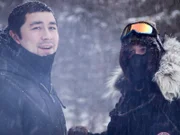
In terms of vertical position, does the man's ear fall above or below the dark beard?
above

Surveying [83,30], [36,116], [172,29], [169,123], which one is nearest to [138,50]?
[169,123]

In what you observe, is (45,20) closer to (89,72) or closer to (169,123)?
(169,123)

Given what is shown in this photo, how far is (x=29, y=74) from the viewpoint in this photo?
4.28 ft

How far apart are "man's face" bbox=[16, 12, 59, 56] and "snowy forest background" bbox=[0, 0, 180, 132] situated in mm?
828

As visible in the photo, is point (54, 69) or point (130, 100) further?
point (54, 69)

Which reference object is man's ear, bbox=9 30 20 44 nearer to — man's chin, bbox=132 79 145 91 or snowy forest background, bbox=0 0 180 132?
man's chin, bbox=132 79 145 91

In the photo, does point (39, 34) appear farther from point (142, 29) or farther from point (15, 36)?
point (142, 29)

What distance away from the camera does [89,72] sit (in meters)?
2.42

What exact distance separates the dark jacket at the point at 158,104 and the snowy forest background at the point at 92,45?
30.3 inches

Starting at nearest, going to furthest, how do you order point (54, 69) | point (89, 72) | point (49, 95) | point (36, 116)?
point (36, 116) → point (49, 95) → point (54, 69) → point (89, 72)

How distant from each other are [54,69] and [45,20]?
90 cm

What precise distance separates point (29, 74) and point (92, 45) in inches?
47.4

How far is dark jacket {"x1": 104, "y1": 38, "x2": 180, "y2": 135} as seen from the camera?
51.4 inches

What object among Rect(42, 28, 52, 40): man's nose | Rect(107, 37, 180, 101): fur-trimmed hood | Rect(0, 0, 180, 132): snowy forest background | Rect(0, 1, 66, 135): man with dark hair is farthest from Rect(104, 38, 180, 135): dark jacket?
Rect(0, 0, 180, 132): snowy forest background
